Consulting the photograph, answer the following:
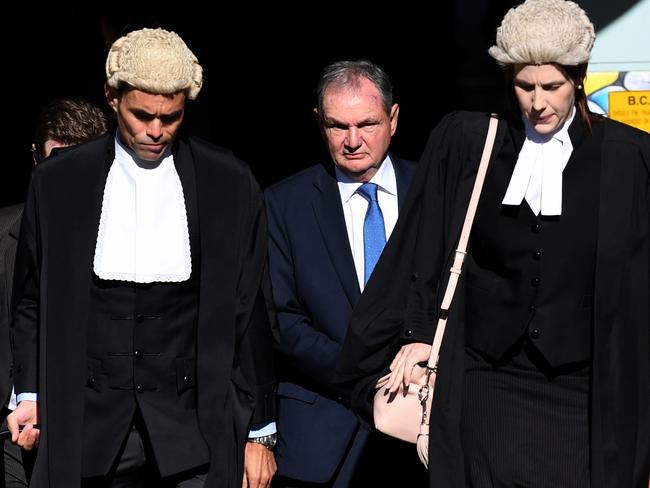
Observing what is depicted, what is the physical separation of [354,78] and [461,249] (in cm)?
119

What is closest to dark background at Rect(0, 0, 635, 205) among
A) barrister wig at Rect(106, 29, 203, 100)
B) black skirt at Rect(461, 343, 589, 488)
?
barrister wig at Rect(106, 29, 203, 100)

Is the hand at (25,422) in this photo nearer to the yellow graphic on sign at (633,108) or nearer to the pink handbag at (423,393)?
the pink handbag at (423,393)

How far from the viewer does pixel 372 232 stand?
5848 millimetres

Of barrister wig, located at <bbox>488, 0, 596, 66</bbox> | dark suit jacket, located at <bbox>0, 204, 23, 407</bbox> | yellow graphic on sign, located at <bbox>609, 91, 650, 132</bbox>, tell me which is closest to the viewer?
barrister wig, located at <bbox>488, 0, 596, 66</bbox>

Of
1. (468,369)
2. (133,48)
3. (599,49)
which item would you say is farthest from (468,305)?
(599,49)

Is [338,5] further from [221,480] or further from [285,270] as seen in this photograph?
[221,480]

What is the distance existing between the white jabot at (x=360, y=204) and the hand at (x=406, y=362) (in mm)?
813

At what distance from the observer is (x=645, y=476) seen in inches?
199

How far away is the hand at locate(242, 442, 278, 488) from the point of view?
209 inches

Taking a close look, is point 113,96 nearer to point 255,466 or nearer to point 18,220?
point 18,220

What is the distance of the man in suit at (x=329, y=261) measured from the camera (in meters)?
5.80

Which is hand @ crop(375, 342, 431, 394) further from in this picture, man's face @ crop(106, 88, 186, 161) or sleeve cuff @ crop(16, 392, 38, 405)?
sleeve cuff @ crop(16, 392, 38, 405)

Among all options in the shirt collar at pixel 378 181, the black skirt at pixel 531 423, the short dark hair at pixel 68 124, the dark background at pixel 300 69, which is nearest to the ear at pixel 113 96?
the short dark hair at pixel 68 124

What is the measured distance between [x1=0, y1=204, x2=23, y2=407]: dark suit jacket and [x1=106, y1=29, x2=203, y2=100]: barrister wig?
1026mm
